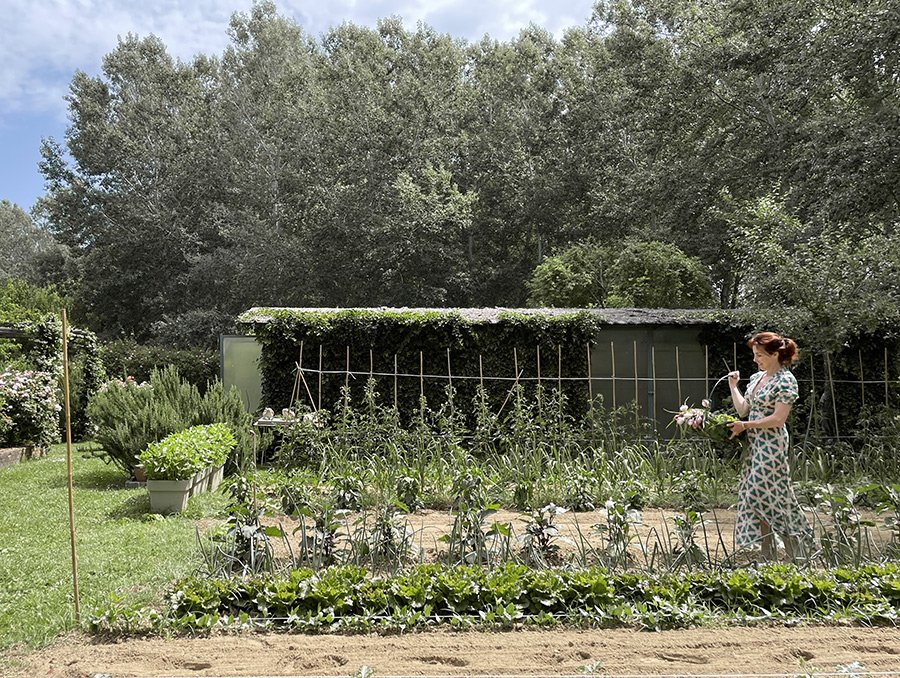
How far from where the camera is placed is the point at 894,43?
35.2 feet

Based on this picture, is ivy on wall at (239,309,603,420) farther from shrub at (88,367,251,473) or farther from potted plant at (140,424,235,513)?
potted plant at (140,424,235,513)

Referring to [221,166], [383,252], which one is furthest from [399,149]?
[221,166]

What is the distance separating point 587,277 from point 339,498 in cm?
1352

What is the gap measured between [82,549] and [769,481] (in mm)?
4894

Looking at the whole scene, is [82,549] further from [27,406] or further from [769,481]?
[27,406]

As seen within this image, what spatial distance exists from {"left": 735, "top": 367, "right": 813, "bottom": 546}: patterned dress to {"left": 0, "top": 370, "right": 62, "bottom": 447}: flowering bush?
1008 cm

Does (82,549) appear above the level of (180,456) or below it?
below

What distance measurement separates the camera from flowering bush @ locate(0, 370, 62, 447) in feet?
33.9

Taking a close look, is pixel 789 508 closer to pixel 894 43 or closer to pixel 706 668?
pixel 706 668

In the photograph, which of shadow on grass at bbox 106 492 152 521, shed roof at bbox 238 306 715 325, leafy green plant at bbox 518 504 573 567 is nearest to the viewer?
leafy green plant at bbox 518 504 573 567

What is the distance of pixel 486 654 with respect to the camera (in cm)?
315

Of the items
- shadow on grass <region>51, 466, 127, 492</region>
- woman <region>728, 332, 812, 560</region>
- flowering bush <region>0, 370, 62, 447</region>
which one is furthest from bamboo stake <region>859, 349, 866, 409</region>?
flowering bush <region>0, 370, 62, 447</region>

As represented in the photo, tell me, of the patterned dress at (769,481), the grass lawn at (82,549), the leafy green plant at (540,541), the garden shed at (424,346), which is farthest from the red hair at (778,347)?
the garden shed at (424,346)

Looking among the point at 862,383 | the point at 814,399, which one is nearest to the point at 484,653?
the point at 814,399
